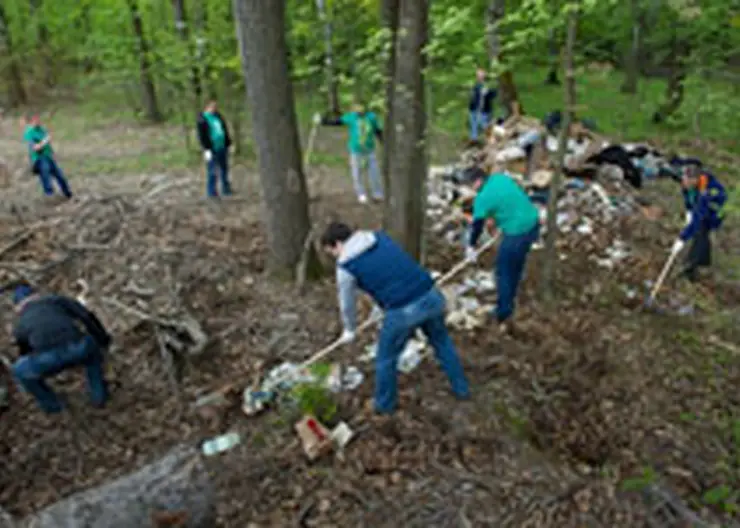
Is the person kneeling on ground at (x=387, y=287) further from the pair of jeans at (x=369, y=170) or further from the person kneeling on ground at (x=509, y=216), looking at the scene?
the pair of jeans at (x=369, y=170)

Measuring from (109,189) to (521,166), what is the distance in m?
7.57

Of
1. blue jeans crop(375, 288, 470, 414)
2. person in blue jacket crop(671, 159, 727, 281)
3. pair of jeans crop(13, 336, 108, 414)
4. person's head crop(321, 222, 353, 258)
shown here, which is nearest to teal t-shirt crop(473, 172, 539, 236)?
blue jeans crop(375, 288, 470, 414)

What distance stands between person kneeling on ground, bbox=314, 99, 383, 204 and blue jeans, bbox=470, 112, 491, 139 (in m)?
4.18

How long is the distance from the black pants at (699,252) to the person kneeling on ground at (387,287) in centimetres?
439

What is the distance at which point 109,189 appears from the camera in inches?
409

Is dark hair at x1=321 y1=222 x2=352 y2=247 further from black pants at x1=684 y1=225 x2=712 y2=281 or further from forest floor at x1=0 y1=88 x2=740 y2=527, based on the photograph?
black pants at x1=684 y1=225 x2=712 y2=281

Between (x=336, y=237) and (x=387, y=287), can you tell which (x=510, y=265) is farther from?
(x=336, y=237)

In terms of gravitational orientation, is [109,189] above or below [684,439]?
above

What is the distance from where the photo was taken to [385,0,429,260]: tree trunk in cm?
570

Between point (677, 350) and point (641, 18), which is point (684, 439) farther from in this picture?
point (641, 18)

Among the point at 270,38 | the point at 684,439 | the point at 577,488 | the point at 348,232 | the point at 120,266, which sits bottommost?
the point at 684,439

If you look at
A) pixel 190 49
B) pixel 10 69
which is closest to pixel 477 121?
pixel 190 49

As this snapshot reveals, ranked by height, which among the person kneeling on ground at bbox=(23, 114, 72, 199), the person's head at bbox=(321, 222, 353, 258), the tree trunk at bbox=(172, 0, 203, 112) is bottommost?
the person kneeling on ground at bbox=(23, 114, 72, 199)

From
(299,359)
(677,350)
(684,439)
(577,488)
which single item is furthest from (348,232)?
(677,350)
